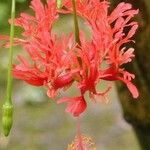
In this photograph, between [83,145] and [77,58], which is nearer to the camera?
[77,58]

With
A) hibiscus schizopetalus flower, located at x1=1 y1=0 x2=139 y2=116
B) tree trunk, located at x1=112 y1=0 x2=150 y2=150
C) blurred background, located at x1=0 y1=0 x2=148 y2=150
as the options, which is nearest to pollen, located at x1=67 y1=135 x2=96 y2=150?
hibiscus schizopetalus flower, located at x1=1 y1=0 x2=139 y2=116

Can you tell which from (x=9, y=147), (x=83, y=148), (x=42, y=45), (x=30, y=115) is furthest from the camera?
(x=30, y=115)

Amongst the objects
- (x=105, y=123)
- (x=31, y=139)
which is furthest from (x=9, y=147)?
(x=105, y=123)

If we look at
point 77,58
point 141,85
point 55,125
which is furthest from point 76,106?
point 55,125

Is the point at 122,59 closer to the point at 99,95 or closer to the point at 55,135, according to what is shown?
the point at 99,95

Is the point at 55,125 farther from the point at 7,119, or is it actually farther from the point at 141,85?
the point at 7,119

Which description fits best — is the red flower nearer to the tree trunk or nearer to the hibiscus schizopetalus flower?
the hibiscus schizopetalus flower

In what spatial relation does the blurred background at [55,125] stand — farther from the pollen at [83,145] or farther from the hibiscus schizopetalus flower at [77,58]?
the hibiscus schizopetalus flower at [77,58]
